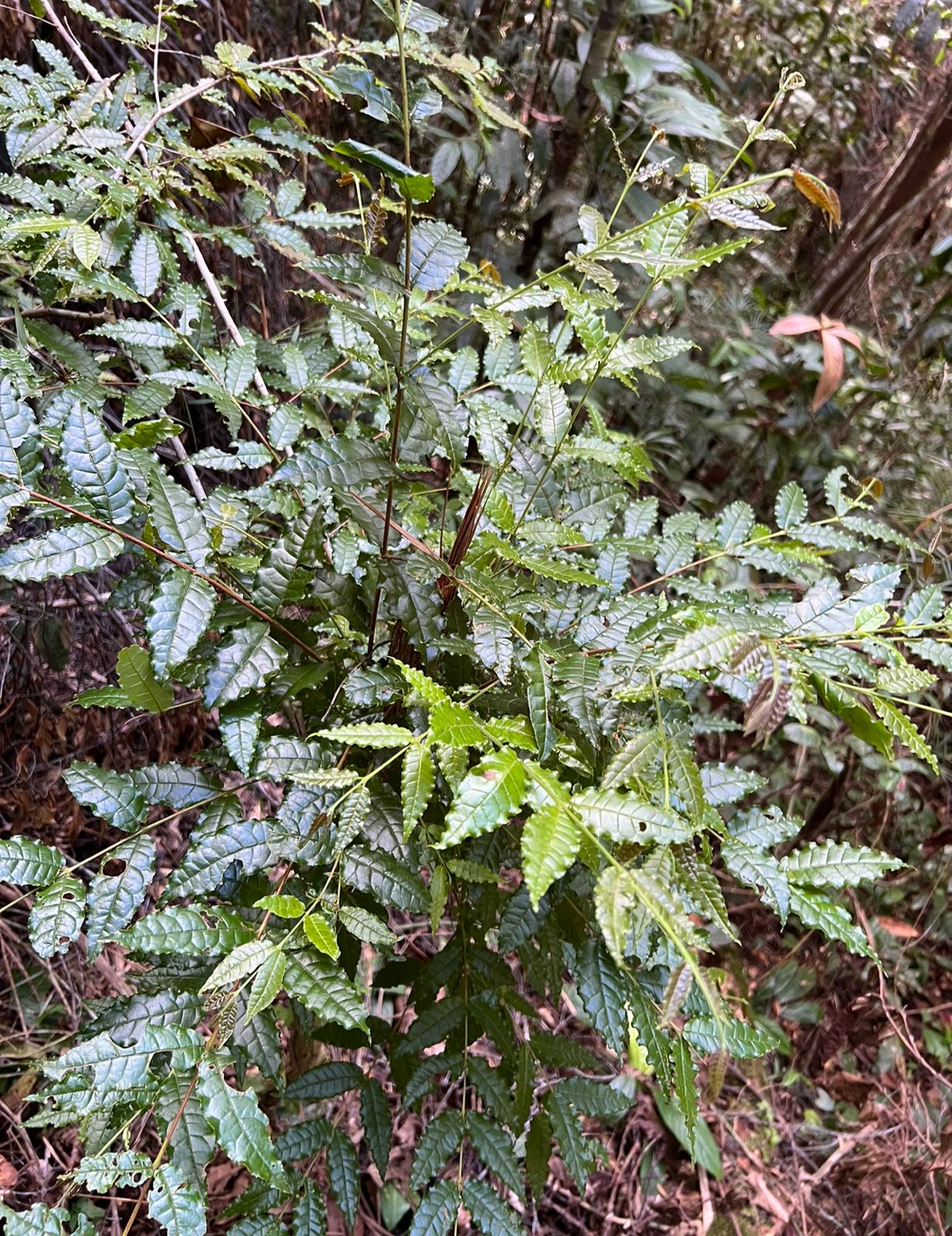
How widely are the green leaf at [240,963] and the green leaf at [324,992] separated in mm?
36

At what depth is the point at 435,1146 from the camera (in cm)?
90

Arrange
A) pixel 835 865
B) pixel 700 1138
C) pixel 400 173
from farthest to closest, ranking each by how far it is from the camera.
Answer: pixel 700 1138 → pixel 835 865 → pixel 400 173

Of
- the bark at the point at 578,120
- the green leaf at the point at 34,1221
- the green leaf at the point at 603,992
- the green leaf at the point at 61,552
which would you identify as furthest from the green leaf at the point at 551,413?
the bark at the point at 578,120

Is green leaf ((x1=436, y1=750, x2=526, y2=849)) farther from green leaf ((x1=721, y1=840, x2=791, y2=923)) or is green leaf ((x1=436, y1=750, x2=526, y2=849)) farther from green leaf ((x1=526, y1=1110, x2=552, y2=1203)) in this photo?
green leaf ((x1=526, y1=1110, x2=552, y2=1203))

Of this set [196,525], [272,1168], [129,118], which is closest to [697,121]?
[129,118]

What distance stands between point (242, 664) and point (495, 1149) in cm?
65

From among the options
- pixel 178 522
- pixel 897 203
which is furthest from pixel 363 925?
pixel 897 203

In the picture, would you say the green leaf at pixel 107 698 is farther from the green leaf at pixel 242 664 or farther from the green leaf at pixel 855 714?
the green leaf at pixel 855 714

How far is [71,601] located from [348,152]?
41.5 inches

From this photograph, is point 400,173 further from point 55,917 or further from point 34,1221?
point 34,1221

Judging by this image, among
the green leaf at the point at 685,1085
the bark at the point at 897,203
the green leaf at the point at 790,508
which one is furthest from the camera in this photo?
the bark at the point at 897,203

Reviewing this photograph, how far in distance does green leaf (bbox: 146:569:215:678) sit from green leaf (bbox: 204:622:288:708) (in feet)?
0.16

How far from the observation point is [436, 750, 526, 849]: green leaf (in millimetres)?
525

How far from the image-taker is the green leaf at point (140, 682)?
718 millimetres
